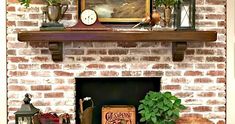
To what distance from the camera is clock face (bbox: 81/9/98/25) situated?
351 cm

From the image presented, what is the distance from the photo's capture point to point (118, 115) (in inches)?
146

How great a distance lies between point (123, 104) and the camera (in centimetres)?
387

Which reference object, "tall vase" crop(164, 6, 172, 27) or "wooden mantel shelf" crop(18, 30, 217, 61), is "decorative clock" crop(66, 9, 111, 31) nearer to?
"wooden mantel shelf" crop(18, 30, 217, 61)

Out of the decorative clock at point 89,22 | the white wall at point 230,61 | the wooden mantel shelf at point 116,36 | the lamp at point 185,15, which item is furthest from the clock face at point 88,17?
the white wall at point 230,61

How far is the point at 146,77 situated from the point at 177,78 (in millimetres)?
307

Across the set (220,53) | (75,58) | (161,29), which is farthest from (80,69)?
(220,53)

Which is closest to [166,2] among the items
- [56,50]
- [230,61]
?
[230,61]

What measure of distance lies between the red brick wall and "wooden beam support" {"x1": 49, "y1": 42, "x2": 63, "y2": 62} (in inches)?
2.5

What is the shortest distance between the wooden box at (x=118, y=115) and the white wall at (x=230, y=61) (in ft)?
3.12

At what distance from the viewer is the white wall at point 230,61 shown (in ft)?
12.3

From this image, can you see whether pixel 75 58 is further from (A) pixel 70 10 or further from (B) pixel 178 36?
(B) pixel 178 36
